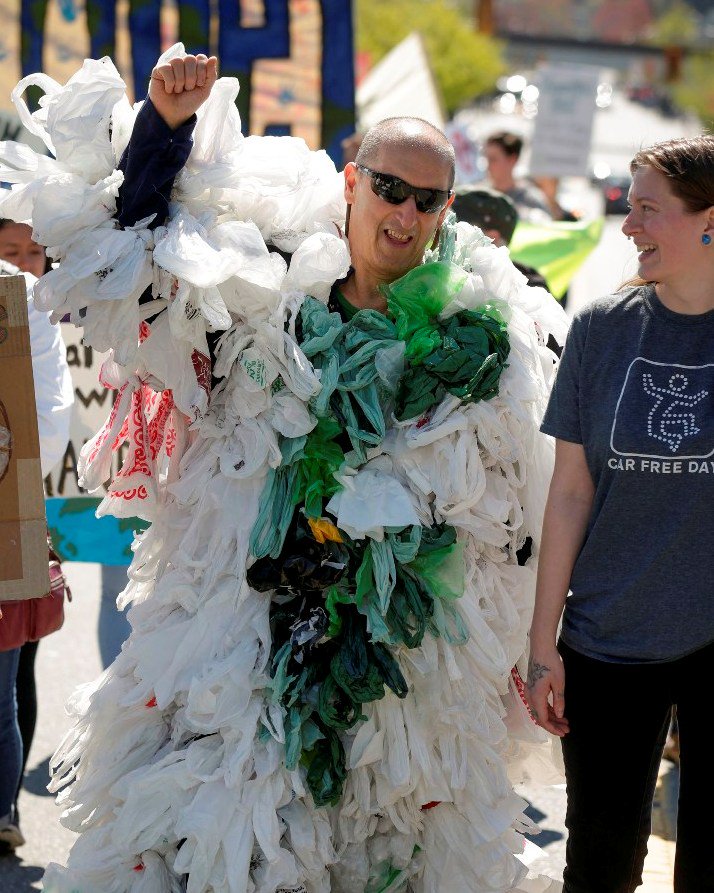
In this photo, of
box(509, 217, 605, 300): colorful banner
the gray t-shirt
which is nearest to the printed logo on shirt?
the gray t-shirt

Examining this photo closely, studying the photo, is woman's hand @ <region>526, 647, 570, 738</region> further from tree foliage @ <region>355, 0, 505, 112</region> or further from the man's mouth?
tree foliage @ <region>355, 0, 505, 112</region>

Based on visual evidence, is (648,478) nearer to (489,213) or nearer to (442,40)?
(489,213)

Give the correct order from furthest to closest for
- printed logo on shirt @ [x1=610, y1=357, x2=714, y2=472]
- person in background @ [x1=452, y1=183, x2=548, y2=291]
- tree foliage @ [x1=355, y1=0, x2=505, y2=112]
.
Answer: tree foliage @ [x1=355, y1=0, x2=505, y2=112]
person in background @ [x1=452, y1=183, x2=548, y2=291]
printed logo on shirt @ [x1=610, y1=357, x2=714, y2=472]

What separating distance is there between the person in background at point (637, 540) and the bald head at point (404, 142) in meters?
0.46

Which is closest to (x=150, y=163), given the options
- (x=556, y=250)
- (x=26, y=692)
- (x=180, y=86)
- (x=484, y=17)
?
(x=180, y=86)

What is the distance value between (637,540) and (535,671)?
0.35 metres

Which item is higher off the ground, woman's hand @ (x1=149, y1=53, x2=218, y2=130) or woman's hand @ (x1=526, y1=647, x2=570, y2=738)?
woman's hand @ (x1=149, y1=53, x2=218, y2=130)

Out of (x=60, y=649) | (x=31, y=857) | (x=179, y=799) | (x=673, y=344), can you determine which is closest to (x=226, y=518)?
(x=179, y=799)

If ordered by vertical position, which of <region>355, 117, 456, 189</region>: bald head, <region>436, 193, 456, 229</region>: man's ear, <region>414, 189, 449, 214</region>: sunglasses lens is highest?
<region>355, 117, 456, 189</region>: bald head

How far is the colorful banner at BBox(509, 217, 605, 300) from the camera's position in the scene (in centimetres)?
612

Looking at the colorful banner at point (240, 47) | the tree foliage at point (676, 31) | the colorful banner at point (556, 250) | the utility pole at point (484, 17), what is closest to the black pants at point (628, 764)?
the colorful banner at point (556, 250)

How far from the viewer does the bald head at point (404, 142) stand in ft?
9.77

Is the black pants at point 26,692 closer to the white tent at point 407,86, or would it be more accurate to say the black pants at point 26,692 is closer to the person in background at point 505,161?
the person in background at point 505,161

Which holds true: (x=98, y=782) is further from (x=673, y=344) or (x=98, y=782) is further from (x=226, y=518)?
(x=673, y=344)
